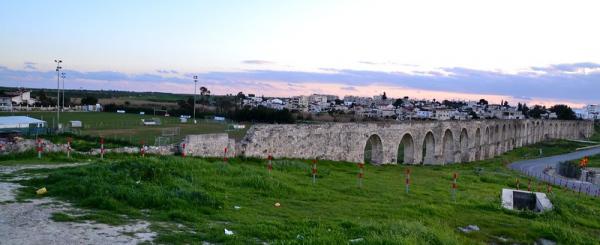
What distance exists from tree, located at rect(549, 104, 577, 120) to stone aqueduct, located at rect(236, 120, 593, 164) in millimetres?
74482

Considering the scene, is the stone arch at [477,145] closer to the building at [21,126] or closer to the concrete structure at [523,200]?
the concrete structure at [523,200]

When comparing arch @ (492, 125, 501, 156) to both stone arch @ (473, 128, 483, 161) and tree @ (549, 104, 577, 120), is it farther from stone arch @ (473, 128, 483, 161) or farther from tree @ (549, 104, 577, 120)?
tree @ (549, 104, 577, 120)

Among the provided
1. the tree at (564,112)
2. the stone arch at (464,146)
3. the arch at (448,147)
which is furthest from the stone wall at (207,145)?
the tree at (564,112)

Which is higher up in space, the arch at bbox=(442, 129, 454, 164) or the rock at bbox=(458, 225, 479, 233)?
the rock at bbox=(458, 225, 479, 233)

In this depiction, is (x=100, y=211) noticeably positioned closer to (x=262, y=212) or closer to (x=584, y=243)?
(x=262, y=212)

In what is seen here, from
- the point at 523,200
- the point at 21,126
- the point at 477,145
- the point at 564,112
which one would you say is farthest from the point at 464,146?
the point at 564,112

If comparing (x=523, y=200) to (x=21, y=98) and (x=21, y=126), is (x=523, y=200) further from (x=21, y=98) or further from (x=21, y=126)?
(x=21, y=98)

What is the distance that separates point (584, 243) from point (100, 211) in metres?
7.56

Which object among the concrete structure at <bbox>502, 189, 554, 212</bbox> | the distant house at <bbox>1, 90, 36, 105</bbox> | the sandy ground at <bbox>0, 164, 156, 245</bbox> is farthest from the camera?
the distant house at <bbox>1, 90, 36, 105</bbox>

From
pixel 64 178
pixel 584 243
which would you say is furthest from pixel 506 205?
pixel 64 178

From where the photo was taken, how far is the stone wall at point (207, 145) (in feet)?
54.5

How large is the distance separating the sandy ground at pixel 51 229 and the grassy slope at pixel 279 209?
0.87ft

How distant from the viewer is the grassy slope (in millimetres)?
6586

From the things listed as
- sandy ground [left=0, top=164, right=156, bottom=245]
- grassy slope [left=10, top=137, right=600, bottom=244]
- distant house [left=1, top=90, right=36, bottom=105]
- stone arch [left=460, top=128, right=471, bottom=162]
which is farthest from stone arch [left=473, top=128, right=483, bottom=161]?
distant house [left=1, top=90, right=36, bottom=105]
